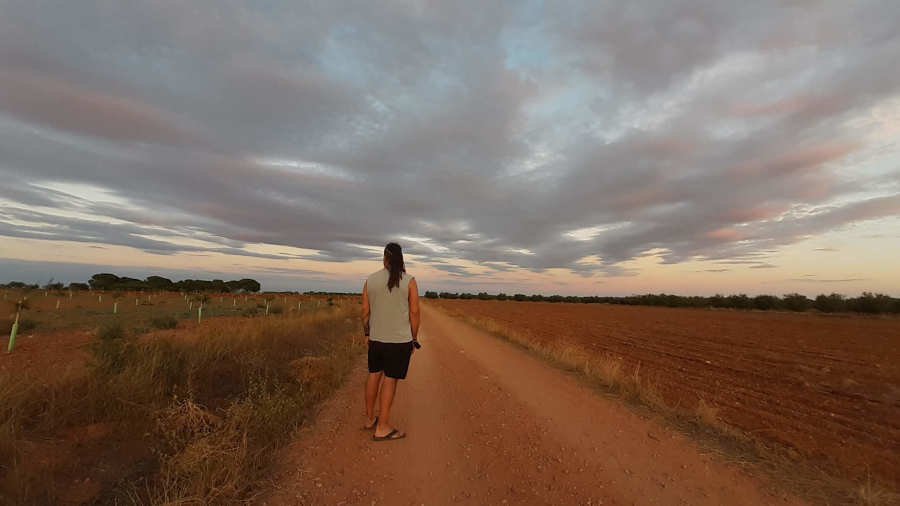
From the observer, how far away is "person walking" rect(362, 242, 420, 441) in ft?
15.1

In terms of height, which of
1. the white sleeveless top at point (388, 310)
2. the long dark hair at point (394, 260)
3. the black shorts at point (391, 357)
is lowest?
the black shorts at point (391, 357)

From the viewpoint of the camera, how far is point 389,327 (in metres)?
4.61

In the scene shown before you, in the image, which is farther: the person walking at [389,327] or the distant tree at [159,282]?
the distant tree at [159,282]

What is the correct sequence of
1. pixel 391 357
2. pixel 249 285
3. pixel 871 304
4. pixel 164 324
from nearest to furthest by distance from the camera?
pixel 391 357 → pixel 164 324 → pixel 871 304 → pixel 249 285

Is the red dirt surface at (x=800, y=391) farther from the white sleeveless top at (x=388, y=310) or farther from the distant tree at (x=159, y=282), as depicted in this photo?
the distant tree at (x=159, y=282)

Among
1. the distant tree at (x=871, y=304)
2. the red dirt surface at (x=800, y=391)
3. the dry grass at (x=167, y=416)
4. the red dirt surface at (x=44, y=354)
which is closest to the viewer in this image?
the dry grass at (x=167, y=416)

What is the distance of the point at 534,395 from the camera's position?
7137mm

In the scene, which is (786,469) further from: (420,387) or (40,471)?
(40,471)

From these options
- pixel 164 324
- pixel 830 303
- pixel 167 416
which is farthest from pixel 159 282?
pixel 830 303

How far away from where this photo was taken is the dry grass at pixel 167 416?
331 centimetres

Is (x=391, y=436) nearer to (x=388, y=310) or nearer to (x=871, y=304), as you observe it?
(x=388, y=310)

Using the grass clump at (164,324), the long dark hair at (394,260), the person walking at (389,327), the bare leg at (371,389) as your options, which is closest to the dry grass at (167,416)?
the bare leg at (371,389)

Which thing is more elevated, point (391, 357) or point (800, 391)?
point (391, 357)

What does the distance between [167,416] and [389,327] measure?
112 inches
